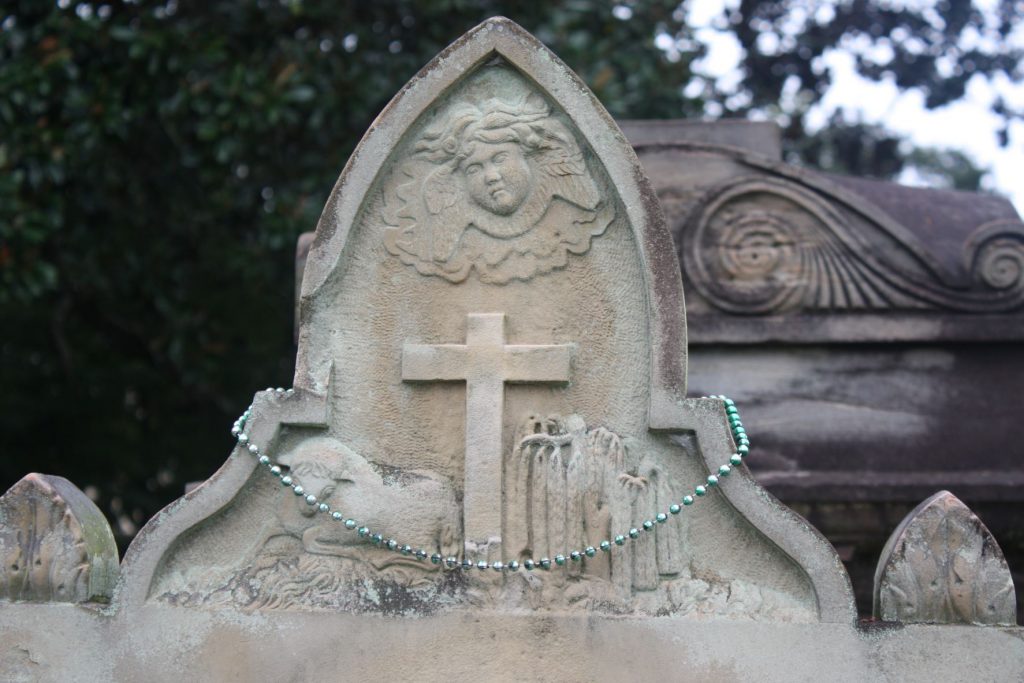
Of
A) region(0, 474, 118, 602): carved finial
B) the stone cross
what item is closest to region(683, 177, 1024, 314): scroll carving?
the stone cross

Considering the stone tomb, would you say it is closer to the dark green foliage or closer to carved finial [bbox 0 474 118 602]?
carved finial [bbox 0 474 118 602]

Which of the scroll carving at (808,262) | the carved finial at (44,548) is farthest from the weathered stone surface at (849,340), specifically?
the carved finial at (44,548)

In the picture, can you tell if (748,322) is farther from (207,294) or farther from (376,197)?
(207,294)

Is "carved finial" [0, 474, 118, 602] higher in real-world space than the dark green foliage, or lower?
lower

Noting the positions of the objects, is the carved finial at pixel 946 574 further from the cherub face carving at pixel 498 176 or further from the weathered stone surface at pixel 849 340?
the weathered stone surface at pixel 849 340

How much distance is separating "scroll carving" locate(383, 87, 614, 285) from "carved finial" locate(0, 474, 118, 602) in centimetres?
119

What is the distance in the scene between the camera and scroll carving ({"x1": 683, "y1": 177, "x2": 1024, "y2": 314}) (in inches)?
229

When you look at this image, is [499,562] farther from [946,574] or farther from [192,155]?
[192,155]

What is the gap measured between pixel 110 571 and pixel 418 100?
1.61m

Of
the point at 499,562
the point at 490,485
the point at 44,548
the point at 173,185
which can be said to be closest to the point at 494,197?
the point at 490,485

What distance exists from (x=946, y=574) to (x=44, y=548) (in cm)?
245

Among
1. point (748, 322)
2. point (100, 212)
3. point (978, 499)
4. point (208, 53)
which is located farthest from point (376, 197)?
point (100, 212)

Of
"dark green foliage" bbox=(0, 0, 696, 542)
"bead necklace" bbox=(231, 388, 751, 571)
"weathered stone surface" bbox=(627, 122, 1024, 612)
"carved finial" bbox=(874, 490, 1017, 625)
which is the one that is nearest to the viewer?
"carved finial" bbox=(874, 490, 1017, 625)

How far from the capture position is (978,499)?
17.7 feet
